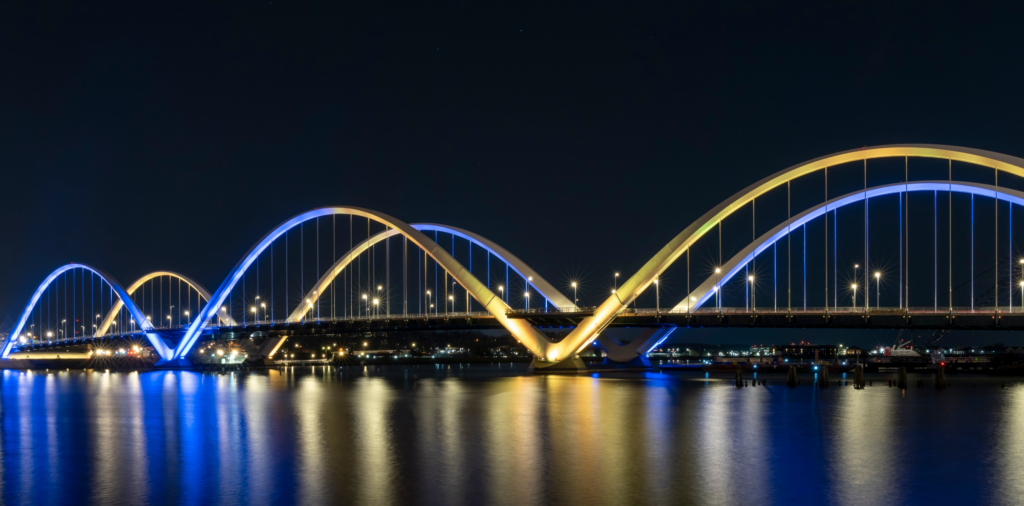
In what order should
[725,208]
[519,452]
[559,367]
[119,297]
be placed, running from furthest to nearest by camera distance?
[119,297], [559,367], [725,208], [519,452]

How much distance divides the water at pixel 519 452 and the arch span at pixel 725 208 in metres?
11.8

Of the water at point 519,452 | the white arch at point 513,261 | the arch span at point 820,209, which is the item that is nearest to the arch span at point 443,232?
the white arch at point 513,261

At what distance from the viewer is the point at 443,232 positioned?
81.5 m

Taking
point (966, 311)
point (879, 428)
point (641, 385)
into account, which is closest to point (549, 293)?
point (641, 385)

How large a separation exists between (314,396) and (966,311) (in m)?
34.7

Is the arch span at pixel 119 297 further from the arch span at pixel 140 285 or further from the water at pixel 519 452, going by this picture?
the water at pixel 519 452

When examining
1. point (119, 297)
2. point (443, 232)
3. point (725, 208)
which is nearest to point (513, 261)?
point (443, 232)

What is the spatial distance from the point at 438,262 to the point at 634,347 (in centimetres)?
1902

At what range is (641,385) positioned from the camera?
47.1 metres

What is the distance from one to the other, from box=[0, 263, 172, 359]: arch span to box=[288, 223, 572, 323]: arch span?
46.6ft

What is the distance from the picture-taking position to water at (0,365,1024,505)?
14.9m

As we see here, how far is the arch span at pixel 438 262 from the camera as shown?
205 ft

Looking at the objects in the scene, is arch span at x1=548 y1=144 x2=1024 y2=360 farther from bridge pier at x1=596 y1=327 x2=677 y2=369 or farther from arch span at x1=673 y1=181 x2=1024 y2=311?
bridge pier at x1=596 y1=327 x2=677 y2=369

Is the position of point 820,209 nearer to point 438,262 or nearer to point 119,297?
point 438,262
